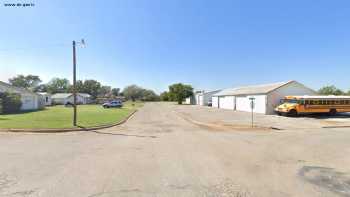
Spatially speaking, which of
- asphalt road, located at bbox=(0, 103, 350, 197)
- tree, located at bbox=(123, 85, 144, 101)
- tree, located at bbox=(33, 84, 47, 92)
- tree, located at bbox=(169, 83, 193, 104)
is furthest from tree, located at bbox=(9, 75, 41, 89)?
asphalt road, located at bbox=(0, 103, 350, 197)

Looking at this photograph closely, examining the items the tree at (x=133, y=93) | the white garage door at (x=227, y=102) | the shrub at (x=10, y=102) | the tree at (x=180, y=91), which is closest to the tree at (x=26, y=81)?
the tree at (x=133, y=93)

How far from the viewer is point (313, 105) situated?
24.7 m

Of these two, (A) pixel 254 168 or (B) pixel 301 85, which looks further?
(B) pixel 301 85

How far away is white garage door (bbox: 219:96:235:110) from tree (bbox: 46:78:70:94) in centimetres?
8677

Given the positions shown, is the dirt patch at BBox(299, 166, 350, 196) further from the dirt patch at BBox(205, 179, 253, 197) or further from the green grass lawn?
the green grass lawn

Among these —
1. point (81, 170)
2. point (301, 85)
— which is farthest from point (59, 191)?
point (301, 85)

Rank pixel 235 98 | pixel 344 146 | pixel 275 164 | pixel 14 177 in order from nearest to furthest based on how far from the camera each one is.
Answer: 1. pixel 14 177
2. pixel 275 164
3. pixel 344 146
4. pixel 235 98

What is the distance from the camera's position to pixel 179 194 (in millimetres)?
4348

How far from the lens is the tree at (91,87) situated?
107 metres

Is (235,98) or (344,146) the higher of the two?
(235,98)

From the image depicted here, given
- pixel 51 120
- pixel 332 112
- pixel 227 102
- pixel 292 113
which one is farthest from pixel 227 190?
pixel 227 102

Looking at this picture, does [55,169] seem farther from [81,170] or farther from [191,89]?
[191,89]

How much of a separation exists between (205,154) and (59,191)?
4855 mm

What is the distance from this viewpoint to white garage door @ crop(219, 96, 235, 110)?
39.6m
